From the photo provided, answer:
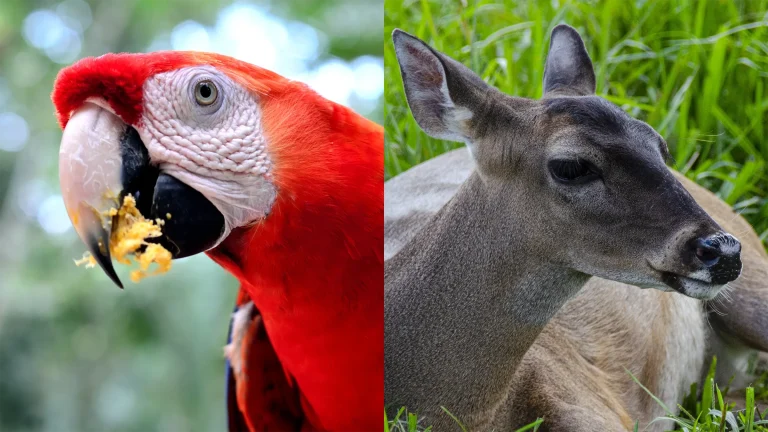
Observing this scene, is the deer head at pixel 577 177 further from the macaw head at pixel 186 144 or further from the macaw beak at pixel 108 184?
the macaw beak at pixel 108 184

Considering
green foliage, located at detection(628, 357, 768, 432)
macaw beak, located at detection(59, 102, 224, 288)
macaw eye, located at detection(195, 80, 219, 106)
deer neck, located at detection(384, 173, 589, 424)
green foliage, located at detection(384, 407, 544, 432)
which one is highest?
macaw eye, located at detection(195, 80, 219, 106)

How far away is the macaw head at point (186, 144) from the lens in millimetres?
969

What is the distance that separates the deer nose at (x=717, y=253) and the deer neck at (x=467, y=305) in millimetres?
199

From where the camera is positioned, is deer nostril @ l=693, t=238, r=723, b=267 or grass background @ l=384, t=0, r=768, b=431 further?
grass background @ l=384, t=0, r=768, b=431

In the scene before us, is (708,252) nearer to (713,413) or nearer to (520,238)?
(520,238)

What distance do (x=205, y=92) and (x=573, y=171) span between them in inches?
20.5

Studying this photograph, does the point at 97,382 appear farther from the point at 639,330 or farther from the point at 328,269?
the point at 639,330

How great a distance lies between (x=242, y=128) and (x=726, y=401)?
37.2 inches

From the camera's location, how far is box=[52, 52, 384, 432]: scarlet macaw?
985 mm

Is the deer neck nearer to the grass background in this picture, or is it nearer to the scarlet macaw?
the scarlet macaw

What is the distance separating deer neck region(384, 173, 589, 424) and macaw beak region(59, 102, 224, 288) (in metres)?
0.40

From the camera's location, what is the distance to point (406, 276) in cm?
131

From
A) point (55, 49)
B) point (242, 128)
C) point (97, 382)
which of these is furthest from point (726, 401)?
point (55, 49)

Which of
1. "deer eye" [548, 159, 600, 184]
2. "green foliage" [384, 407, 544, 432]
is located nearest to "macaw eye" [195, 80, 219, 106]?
"deer eye" [548, 159, 600, 184]
